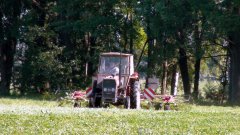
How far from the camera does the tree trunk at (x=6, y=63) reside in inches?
1625

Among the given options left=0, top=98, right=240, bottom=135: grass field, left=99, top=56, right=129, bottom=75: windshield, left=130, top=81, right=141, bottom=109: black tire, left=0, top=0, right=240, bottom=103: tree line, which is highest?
left=0, top=0, right=240, bottom=103: tree line

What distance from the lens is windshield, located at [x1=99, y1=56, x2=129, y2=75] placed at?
22656 mm

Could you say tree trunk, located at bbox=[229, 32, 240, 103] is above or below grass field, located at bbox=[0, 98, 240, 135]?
above

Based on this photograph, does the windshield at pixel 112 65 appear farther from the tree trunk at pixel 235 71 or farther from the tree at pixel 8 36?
the tree at pixel 8 36

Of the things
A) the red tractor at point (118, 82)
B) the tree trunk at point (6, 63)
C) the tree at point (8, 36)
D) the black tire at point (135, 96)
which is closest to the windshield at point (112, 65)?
the red tractor at point (118, 82)

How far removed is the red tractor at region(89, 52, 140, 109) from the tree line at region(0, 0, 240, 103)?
1020 cm

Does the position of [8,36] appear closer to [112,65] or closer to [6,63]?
[6,63]

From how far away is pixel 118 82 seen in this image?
22312mm

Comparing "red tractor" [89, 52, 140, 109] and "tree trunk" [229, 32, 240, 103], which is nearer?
"red tractor" [89, 52, 140, 109]

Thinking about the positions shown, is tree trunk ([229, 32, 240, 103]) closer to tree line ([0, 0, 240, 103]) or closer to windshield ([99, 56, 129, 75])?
tree line ([0, 0, 240, 103])

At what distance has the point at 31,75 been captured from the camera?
131ft

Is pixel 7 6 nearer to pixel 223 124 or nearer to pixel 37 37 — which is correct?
pixel 37 37

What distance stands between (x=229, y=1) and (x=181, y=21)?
3.39 metres

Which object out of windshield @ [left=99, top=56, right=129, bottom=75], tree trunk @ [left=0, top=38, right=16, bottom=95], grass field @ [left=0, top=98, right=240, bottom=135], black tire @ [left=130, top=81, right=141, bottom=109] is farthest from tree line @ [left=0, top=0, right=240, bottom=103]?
grass field @ [left=0, top=98, right=240, bottom=135]
